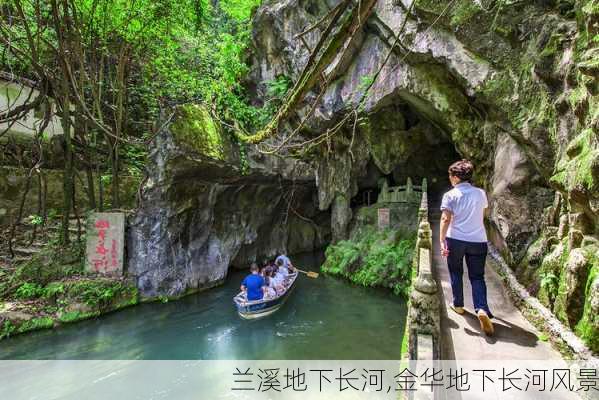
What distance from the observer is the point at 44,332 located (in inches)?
348

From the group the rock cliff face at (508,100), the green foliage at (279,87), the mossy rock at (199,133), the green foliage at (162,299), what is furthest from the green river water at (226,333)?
the green foliage at (279,87)

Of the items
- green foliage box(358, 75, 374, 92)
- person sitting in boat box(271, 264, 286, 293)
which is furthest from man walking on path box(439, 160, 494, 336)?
person sitting in boat box(271, 264, 286, 293)

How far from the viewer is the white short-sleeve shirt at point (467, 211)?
144 inches

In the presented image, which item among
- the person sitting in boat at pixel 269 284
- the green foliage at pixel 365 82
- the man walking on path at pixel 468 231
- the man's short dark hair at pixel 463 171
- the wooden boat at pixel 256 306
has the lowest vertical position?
the wooden boat at pixel 256 306

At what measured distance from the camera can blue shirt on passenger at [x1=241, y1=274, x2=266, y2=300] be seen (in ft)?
31.3

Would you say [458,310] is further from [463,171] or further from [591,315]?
[463,171]

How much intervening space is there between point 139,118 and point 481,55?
555 inches

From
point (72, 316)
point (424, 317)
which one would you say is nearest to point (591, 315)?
point (424, 317)

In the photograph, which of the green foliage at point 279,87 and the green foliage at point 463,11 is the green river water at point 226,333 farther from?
the green foliage at point 279,87

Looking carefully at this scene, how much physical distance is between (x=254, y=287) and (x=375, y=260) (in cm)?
625

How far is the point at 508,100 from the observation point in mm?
6672

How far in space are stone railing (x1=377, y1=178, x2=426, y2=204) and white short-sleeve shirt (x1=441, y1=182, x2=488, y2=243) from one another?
38.6 feet

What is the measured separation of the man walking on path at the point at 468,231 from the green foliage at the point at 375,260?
26.9 ft

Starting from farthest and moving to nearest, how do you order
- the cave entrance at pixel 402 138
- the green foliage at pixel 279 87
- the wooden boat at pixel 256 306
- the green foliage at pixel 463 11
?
the cave entrance at pixel 402 138, the green foliage at pixel 279 87, the wooden boat at pixel 256 306, the green foliage at pixel 463 11
